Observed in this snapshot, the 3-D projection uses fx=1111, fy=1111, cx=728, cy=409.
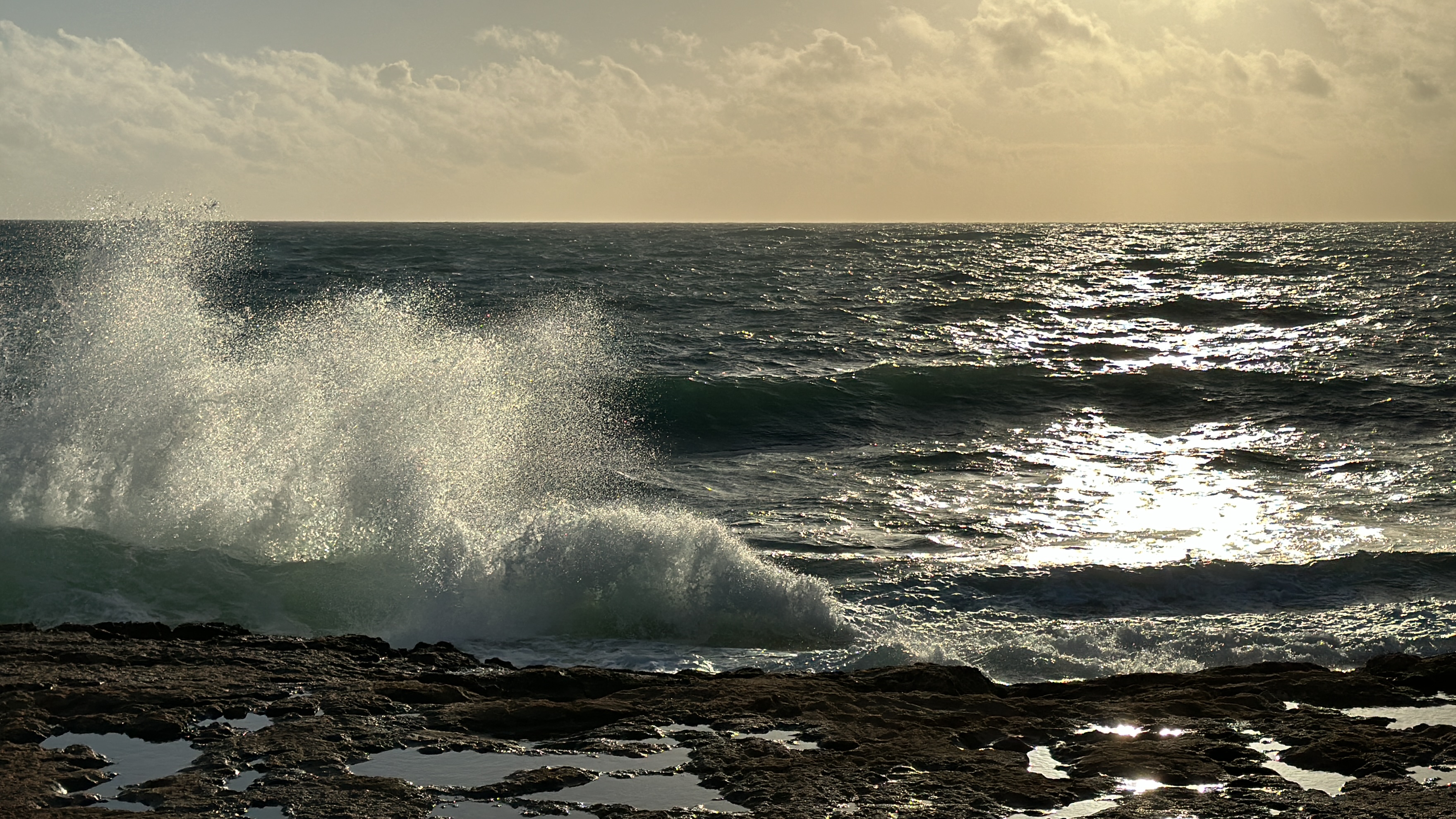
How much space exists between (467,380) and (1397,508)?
9.51 metres

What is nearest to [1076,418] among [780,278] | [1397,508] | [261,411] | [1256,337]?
[1397,508]

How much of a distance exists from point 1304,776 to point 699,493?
28.8ft

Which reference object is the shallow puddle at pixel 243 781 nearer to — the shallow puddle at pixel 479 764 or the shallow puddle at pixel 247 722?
the shallow puddle at pixel 479 764

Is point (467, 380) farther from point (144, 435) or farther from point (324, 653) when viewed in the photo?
point (324, 653)

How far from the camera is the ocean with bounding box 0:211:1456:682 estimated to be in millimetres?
7547

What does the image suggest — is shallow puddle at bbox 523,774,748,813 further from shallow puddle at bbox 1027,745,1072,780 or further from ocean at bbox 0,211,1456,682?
ocean at bbox 0,211,1456,682

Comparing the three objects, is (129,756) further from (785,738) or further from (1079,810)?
(1079,810)

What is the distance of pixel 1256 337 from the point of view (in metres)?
25.9

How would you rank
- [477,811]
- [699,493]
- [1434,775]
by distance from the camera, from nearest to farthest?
[477,811] → [1434,775] → [699,493]

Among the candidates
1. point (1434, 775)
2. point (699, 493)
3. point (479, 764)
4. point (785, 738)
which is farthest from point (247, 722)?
point (699, 493)

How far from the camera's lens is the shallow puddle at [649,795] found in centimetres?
394

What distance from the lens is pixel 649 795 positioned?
159 inches

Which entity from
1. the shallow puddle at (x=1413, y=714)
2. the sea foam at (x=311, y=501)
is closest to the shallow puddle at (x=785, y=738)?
the shallow puddle at (x=1413, y=714)

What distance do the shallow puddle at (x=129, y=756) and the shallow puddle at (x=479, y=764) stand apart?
0.69 meters
